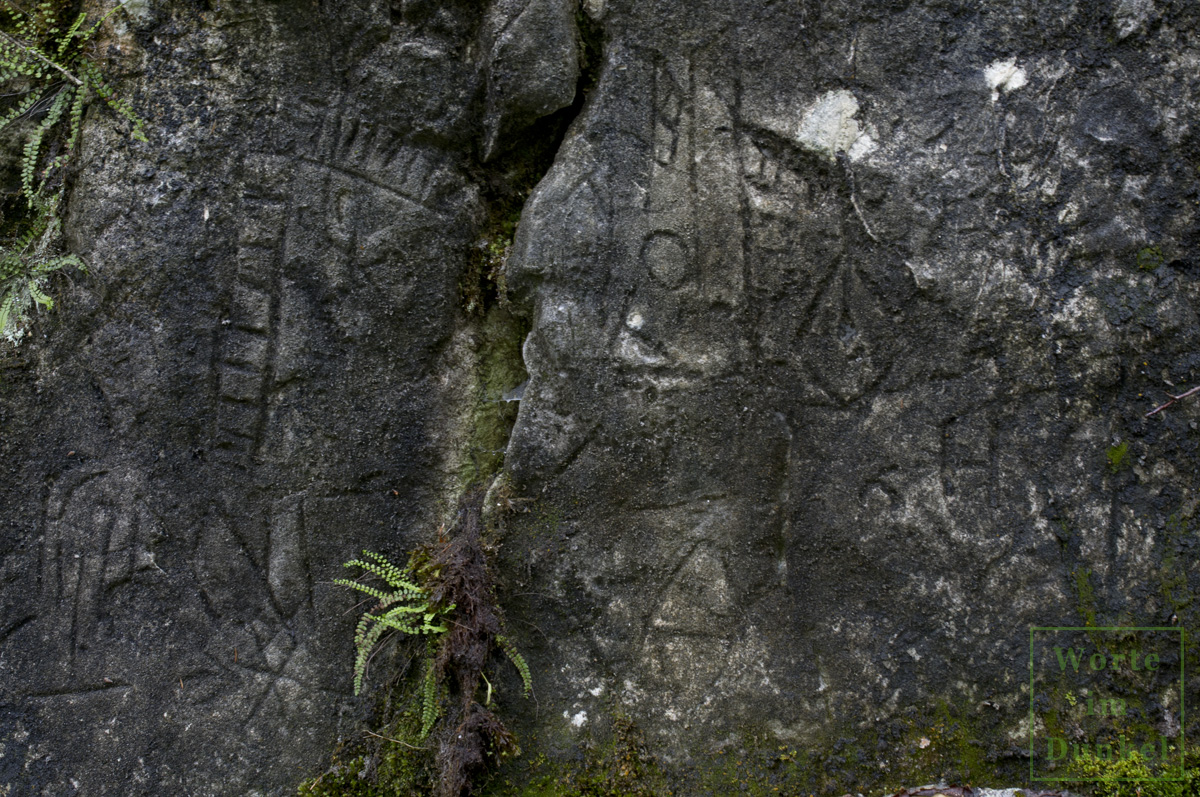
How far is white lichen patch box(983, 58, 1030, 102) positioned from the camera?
2438 millimetres

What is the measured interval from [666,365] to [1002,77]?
1.29 metres

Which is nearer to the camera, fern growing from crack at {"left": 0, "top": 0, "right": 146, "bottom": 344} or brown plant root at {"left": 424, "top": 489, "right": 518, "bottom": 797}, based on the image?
brown plant root at {"left": 424, "top": 489, "right": 518, "bottom": 797}

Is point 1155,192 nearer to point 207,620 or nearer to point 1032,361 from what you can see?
point 1032,361

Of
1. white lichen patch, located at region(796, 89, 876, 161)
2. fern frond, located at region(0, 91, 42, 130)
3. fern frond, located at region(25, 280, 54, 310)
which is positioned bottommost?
fern frond, located at region(25, 280, 54, 310)

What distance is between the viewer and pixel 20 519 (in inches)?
97.5

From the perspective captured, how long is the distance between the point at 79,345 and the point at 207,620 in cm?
91

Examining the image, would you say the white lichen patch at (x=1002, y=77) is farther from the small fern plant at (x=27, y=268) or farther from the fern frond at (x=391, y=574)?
the small fern plant at (x=27, y=268)

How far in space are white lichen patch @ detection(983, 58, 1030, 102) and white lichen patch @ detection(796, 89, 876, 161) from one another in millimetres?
383

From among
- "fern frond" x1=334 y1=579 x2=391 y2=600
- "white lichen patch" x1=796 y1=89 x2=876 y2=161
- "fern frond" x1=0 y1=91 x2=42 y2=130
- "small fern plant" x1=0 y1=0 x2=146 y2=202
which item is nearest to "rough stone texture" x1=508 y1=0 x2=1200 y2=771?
"white lichen patch" x1=796 y1=89 x2=876 y2=161

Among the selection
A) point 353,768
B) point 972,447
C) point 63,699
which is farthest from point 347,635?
point 972,447

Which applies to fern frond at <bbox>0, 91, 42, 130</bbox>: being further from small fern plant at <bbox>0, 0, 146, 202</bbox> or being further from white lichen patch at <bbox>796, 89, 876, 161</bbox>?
white lichen patch at <bbox>796, 89, 876, 161</bbox>

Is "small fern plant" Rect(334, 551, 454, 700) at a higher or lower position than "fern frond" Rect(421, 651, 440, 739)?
higher

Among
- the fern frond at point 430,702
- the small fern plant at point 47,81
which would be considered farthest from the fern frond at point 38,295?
the fern frond at point 430,702

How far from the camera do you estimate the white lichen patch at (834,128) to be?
97.0 inches
